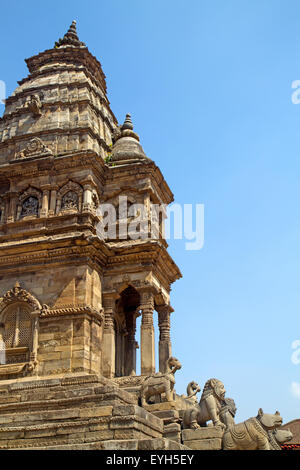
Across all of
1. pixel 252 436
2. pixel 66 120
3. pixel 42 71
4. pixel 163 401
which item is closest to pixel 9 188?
pixel 66 120

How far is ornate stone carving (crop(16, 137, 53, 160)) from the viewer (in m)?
26.6

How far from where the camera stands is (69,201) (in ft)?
82.9

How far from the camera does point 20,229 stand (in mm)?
25062

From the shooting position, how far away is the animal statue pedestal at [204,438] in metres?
14.9

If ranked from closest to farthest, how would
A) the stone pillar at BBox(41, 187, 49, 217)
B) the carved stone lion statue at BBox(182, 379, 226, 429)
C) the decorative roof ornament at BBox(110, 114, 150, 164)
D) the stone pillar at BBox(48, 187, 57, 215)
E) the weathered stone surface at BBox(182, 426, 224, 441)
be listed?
the weathered stone surface at BBox(182, 426, 224, 441) < the carved stone lion statue at BBox(182, 379, 226, 429) < the stone pillar at BBox(41, 187, 49, 217) < the stone pillar at BBox(48, 187, 57, 215) < the decorative roof ornament at BBox(110, 114, 150, 164)

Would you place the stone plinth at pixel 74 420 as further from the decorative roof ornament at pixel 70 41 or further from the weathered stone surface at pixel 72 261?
the decorative roof ornament at pixel 70 41

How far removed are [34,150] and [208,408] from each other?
16.1 m

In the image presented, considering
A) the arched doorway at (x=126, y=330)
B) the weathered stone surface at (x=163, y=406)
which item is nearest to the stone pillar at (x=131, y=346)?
the arched doorway at (x=126, y=330)

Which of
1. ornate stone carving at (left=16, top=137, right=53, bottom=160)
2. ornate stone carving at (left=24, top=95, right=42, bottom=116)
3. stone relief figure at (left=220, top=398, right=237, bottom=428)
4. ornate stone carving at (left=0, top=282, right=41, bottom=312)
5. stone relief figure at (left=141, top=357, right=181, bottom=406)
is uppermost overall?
ornate stone carving at (left=24, top=95, right=42, bottom=116)

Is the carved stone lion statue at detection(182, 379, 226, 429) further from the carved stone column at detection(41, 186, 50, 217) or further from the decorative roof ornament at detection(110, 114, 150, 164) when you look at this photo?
the decorative roof ornament at detection(110, 114, 150, 164)

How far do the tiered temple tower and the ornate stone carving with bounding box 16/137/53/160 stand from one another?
55mm

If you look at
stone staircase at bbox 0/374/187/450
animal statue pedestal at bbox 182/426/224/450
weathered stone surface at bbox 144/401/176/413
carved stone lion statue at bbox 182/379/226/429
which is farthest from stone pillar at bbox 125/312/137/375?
animal statue pedestal at bbox 182/426/224/450

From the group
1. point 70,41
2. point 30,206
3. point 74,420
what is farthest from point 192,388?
point 70,41

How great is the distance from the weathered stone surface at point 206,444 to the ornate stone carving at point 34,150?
1609cm
